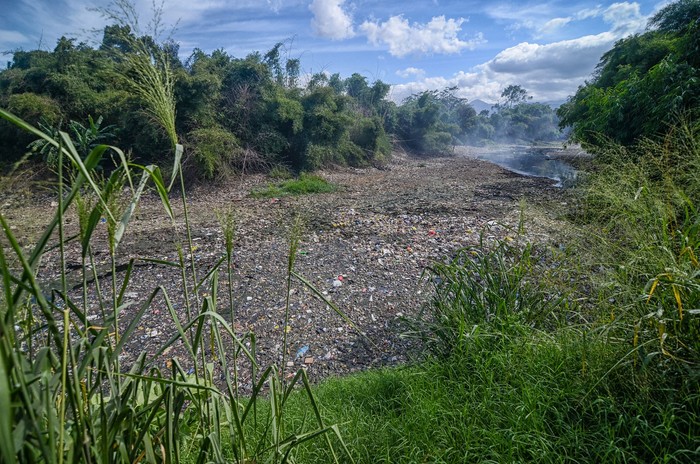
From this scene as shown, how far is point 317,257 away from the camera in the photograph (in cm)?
507

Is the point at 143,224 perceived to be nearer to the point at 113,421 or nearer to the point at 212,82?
the point at 212,82

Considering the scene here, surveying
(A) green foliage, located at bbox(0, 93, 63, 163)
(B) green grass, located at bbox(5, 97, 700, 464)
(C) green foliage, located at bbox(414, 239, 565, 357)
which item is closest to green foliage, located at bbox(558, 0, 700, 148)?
(C) green foliage, located at bbox(414, 239, 565, 357)

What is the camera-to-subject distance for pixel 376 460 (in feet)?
5.33

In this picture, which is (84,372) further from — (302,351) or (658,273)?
(302,351)

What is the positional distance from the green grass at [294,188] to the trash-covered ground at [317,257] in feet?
1.59

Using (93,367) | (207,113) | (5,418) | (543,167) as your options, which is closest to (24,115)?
(207,113)

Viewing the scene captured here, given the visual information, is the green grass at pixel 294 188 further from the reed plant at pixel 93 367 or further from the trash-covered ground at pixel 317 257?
the reed plant at pixel 93 367

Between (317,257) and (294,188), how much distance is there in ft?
15.9

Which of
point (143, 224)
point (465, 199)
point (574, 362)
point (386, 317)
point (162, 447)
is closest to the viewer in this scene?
point (162, 447)

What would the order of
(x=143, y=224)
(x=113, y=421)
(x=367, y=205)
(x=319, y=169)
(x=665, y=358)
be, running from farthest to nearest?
(x=319, y=169)
(x=367, y=205)
(x=143, y=224)
(x=665, y=358)
(x=113, y=421)

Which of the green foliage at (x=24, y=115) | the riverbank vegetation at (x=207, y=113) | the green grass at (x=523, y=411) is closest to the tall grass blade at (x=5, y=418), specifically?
the green grass at (x=523, y=411)

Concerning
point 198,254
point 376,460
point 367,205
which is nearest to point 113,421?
point 376,460

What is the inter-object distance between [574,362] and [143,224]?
6.89 m

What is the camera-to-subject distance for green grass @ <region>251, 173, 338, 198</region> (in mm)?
9055
